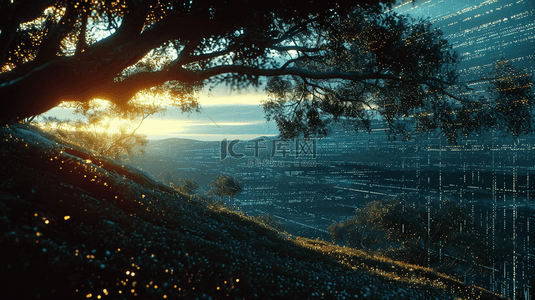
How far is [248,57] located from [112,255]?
25.5 ft

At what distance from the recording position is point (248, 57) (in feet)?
32.7

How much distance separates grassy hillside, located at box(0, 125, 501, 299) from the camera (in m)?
4.21

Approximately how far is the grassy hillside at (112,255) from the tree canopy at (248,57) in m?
3.13

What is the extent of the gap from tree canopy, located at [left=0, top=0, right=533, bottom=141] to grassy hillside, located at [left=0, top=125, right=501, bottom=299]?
10.3 ft

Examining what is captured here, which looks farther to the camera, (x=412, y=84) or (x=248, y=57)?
(x=412, y=84)

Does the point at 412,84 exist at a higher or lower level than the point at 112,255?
higher

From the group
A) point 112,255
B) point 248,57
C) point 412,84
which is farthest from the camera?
point 412,84

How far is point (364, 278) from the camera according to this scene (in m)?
9.29

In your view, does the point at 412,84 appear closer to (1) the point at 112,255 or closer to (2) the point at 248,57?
(2) the point at 248,57

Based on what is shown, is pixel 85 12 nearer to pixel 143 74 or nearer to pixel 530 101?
pixel 143 74

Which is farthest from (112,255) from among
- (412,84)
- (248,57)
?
(412,84)

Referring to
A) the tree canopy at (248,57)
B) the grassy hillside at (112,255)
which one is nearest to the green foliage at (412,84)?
the tree canopy at (248,57)

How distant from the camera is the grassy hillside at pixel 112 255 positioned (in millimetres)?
4215

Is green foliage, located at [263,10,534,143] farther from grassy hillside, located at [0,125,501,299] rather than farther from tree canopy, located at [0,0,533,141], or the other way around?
grassy hillside, located at [0,125,501,299]
